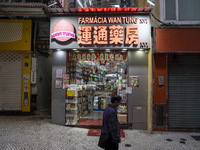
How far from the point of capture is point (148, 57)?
7488 millimetres

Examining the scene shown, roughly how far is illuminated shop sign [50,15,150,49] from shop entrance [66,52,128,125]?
0.71 m

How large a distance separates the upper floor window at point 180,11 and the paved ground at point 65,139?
492 cm

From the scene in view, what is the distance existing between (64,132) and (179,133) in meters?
4.66

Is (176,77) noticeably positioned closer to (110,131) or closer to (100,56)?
(100,56)

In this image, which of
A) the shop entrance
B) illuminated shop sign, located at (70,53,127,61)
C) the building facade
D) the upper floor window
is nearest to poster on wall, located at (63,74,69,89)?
the shop entrance

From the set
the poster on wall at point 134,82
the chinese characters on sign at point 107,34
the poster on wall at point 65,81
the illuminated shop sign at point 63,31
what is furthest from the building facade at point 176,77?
the poster on wall at point 65,81

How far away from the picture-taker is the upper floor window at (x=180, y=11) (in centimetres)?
771

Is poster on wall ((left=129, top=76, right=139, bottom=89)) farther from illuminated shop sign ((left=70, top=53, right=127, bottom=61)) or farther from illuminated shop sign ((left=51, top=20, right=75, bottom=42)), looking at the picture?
illuminated shop sign ((left=51, top=20, right=75, bottom=42))

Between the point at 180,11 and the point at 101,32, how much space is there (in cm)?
376

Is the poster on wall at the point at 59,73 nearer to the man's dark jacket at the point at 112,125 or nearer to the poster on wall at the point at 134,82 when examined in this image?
the poster on wall at the point at 134,82

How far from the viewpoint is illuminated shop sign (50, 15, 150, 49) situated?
7.38 metres

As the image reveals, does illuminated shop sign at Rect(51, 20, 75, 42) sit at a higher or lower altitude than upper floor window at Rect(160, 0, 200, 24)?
lower

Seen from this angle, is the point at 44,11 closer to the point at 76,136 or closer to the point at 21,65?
the point at 21,65

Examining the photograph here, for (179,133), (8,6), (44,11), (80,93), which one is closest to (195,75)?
(179,133)
